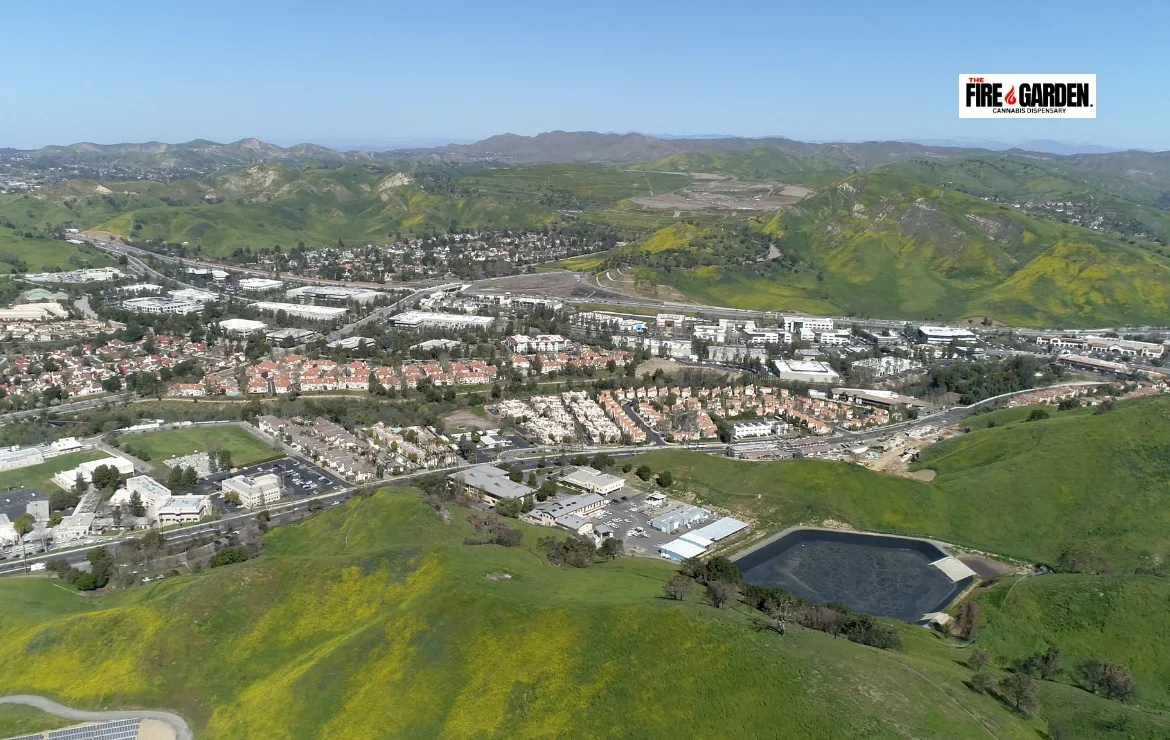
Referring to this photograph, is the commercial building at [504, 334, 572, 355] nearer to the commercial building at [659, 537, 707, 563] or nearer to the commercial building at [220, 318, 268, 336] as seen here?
the commercial building at [220, 318, 268, 336]

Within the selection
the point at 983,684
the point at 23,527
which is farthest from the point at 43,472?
the point at 983,684

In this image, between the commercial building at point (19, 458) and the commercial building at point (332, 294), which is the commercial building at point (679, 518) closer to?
the commercial building at point (19, 458)

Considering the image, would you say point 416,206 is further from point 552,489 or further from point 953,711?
point 953,711

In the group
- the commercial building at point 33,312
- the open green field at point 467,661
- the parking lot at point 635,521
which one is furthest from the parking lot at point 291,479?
the commercial building at point 33,312

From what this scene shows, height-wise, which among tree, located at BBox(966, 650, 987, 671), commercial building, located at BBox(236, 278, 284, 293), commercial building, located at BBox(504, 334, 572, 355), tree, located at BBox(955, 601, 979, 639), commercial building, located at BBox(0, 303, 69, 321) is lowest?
tree, located at BBox(955, 601, 979, 639)

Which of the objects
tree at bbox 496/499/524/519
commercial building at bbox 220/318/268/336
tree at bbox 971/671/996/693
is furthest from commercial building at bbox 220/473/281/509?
commercial building at bbox 220/318/268/336
